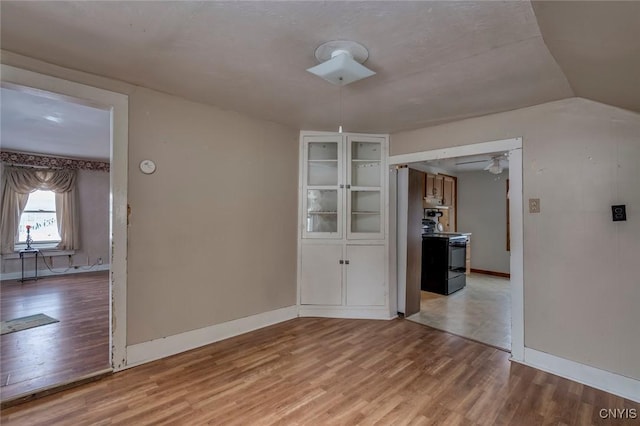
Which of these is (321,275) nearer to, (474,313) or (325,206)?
(325,206)

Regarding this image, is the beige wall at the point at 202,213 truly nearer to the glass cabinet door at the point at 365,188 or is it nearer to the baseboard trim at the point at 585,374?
the glass cabinet door at the point at 365,188

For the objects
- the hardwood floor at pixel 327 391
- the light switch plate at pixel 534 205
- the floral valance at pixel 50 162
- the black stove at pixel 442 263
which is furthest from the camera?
the floral valance at pixel 50 162

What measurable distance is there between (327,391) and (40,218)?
23.7ft

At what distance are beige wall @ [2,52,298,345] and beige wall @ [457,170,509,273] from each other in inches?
205

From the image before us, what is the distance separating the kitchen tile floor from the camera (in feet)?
10.9

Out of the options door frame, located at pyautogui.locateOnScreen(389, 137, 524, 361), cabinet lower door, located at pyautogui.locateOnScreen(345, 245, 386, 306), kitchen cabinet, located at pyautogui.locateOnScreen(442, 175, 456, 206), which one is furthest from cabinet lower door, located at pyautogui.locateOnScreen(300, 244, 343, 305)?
kitchen cabinet, located at pyautogui.locateOnScreen(442, 175, 456, 206)

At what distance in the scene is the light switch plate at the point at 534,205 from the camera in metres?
2.67

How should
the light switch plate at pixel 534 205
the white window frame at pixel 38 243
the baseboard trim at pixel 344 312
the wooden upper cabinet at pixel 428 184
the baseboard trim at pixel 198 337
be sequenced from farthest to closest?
1. the wooden upper cabinet at pixel 428 184
2. the white window frame at pixel 38 243
3. the baseboard trim at pixel 344 312
4. the light switch plate at pixel 534 205
5. the baseboard trim at pixel 198 337

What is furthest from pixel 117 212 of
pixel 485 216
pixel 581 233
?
pixel 485 216

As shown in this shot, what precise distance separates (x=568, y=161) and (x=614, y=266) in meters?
0.90

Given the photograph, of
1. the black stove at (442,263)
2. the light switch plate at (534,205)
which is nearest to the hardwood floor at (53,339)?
the light switch plate at (534,205)

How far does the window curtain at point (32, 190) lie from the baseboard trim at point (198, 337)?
17.9 feet

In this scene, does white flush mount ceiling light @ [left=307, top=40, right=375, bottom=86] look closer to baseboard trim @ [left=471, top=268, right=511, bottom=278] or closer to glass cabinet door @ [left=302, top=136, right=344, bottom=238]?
glass cabinet door @ [left=302, top=136, right=344, bottom=238]

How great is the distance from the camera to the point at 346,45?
71.5 inches
